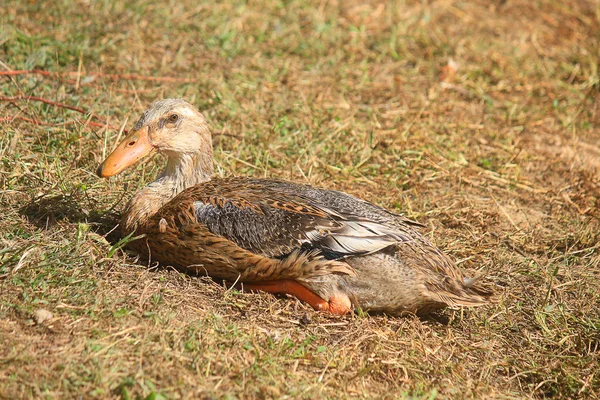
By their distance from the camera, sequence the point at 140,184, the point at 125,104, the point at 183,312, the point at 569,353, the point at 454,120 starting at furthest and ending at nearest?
1. the point at 454,120
2. the point at 125,104
3. the point at 140,184
4. the point at 569,353
5. the point at 183,312

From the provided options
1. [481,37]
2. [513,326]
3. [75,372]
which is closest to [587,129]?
[481,37]

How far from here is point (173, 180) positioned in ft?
18.8

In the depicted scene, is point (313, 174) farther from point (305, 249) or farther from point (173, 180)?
point (305, 249)

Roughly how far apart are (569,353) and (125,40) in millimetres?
5335

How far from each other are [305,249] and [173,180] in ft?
4.23

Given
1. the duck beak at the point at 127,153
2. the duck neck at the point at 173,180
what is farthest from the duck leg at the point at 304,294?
the duck beak at the point at 127,153

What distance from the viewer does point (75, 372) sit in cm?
391

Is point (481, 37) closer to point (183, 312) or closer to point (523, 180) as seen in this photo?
point (523, 180)

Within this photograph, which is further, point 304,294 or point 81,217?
point 81,217

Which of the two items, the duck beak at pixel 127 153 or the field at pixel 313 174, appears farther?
the duck beak at pixel 127 153

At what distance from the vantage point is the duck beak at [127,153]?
5336 mm

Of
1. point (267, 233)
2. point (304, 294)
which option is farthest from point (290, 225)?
point (304, 294)

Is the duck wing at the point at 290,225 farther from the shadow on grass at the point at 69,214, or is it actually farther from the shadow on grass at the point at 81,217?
the shadow on grass at the point at 69,214

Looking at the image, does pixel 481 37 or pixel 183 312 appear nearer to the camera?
pixel 183 312
